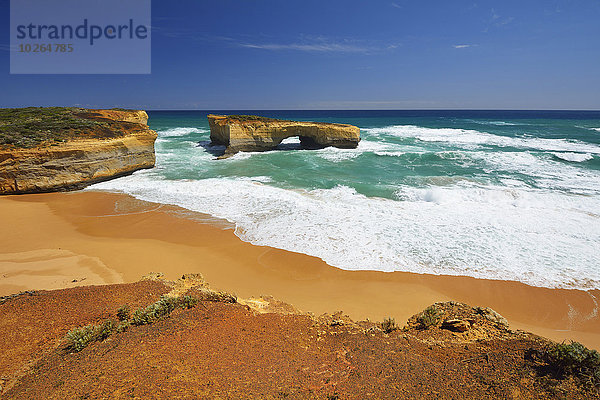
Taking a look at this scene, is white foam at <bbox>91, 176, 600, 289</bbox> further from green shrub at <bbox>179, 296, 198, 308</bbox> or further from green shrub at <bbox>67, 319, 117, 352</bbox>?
green shrub at <bbox>67, 319, 117, 352</bbox>

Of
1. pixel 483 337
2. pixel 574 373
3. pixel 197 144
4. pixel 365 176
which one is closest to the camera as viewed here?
pixel 574 373

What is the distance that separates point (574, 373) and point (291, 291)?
5.01 metres

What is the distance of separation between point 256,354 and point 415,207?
987 cm

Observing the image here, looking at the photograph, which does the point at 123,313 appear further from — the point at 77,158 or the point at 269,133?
the point at 269,133

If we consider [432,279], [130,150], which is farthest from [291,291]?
[130,150]

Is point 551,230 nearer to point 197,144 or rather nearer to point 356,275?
point 356,275

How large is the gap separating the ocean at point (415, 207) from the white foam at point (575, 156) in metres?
0.11

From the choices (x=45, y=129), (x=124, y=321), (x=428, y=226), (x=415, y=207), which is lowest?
(x=124, y=321)

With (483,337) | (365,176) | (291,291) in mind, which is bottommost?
(291,291)

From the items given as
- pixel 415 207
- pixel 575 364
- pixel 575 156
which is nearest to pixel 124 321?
pixel 575 364

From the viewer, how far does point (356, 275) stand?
7.68m

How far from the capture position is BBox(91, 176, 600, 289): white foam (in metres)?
8.05

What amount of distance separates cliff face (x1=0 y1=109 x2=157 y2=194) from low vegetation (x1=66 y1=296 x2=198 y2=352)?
1377cm

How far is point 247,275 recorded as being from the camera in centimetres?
771
